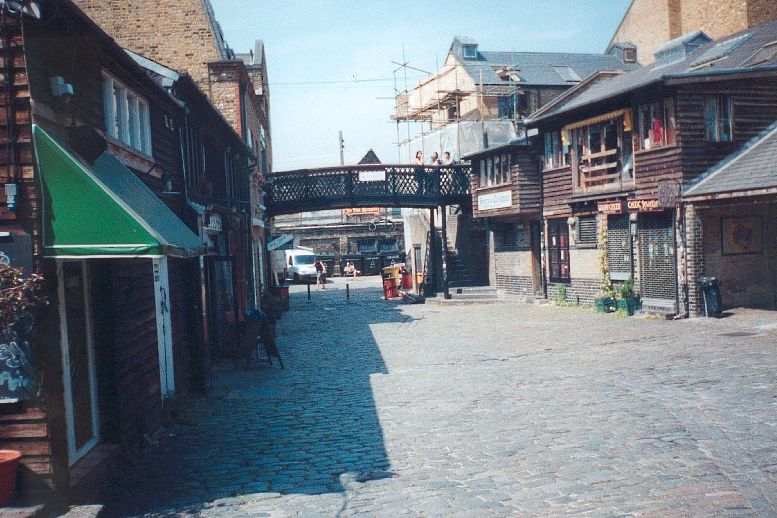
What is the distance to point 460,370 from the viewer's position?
41.7 ft

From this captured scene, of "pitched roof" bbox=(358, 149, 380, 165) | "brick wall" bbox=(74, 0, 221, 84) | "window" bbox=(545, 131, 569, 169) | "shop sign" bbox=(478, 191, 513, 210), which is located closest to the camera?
Answer: "brick wall" bbox=(74, 0, 221, 84)

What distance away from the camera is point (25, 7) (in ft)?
19.4

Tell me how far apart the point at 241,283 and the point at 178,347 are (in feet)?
34.1

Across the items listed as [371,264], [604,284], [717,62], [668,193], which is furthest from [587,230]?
[371,264]

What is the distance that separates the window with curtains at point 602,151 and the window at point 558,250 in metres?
2.07

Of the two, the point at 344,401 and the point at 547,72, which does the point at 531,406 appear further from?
the point at 547,72

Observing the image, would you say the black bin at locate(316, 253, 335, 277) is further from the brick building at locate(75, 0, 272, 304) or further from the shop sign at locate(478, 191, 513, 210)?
the brick building at locate(75, 0, 272, 304)

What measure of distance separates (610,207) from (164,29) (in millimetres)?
15762

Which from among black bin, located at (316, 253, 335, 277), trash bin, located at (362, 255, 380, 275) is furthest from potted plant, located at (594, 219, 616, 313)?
black bin, located at (316, 253, 335, 277)

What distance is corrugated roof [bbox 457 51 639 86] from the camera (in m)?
44.8

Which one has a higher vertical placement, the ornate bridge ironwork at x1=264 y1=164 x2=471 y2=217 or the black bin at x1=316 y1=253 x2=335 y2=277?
the ornate bridge ironwork at x1=264 y1=164 x2=471 y2=217

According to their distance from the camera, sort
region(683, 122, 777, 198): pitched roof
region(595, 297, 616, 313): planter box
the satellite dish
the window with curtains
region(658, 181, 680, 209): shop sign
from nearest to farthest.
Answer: the satellite dish < region(683, 122, 777, 198): pitched roof < region(658, 181, 680, 209): shop sign < the window with curtains < region(595, 297, 616, 313): planter box

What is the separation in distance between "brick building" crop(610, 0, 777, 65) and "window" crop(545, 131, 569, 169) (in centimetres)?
1413

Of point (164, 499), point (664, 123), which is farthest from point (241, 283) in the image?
point (164, 499)
